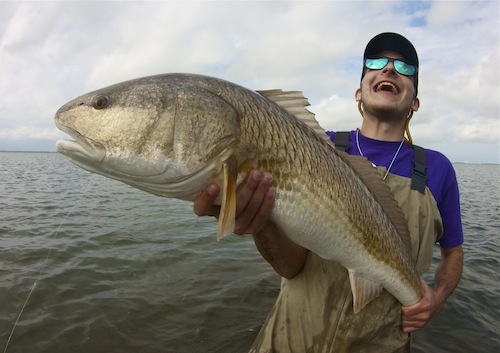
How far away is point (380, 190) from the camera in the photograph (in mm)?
2590

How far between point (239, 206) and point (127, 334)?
14.8 ft

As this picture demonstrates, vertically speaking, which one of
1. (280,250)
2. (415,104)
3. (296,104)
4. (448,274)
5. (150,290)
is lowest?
(150,290)

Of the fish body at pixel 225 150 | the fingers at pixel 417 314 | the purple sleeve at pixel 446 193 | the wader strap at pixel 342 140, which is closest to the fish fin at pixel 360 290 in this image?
the fish body at pixel 225 150

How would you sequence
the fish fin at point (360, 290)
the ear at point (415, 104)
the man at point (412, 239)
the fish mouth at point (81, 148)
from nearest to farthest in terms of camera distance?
the fish mouth at point (81, 148), the fish fin at point (360, 290), the man at point (412, 239), the ear at point (415, 104)

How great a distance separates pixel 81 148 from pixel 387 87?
104 inches

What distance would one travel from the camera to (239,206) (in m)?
2.11

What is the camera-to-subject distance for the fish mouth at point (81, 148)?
1843 mm

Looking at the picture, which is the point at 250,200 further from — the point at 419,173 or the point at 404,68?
the point at 404,68

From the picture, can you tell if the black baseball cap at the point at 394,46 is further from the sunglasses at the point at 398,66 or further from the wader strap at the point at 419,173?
the wader strap at the point at 419,173

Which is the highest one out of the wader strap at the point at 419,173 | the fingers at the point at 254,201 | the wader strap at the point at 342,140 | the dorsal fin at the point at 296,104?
the dorsal fin at the point at 296,104

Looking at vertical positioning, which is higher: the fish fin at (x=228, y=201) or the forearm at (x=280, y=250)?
the fish fin at (x=228, y=201)

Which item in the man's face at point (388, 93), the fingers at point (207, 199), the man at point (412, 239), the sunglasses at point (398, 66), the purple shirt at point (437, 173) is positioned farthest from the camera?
the sunglasses at point (398, 66)

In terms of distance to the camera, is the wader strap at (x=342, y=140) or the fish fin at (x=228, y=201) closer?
the fish fin at (x=228, y=201)

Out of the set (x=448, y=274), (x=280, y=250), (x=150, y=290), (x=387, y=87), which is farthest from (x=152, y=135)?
(x=150, y=290)
